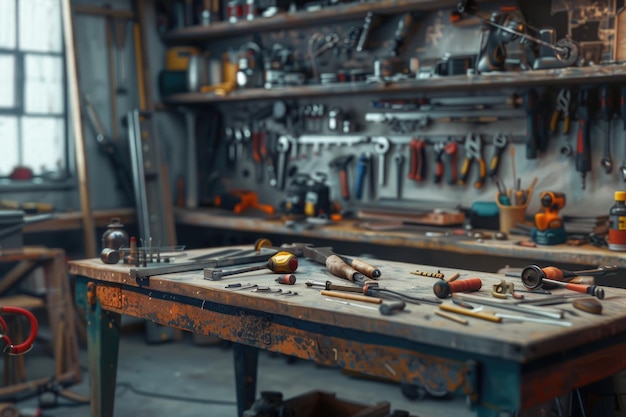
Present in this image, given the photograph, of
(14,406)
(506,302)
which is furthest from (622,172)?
(14,406)

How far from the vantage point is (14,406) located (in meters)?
3.79

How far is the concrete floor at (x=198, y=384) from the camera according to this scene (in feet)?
13.1

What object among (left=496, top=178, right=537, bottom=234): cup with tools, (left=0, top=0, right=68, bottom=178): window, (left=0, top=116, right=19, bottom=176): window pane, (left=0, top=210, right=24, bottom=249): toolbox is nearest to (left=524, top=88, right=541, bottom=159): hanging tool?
(left=496, top=178, right=537, bottom=234): cup with tools

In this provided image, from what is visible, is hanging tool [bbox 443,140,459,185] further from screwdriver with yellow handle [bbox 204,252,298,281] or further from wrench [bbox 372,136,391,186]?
screwdriver with yellow handle [bbox 204,252,298,281]

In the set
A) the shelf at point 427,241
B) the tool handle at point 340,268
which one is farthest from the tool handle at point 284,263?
the shelf at point 427,241

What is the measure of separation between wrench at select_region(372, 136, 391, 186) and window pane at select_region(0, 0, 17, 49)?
7.89 ft

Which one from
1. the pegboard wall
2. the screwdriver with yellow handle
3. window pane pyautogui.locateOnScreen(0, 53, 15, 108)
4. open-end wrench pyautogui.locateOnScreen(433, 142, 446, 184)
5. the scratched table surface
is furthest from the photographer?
window pane pyautogui.locateOnScreen(0, 53, 15, 108)

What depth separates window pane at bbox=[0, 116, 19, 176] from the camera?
16.8 feet

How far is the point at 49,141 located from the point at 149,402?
2105mm

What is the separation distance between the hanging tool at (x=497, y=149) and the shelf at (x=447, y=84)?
27 cm

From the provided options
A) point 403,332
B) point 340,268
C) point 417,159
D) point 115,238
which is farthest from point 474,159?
point 403,332

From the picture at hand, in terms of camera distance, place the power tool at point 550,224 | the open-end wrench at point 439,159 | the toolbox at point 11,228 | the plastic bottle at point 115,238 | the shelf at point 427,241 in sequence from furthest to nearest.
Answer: the open-end wrench at point 439,159, the toolbox at point 11,228, the power tool at point 550,224, the shelf at point 427,241, the plastic bottle at point 115,238

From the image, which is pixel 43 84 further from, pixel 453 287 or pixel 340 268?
pixel 453 287

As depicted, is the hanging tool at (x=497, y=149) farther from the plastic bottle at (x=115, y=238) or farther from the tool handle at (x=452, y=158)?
the plastic bottle at (x=115, y=238)
